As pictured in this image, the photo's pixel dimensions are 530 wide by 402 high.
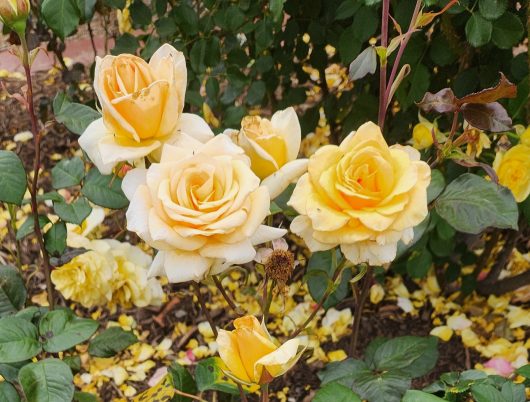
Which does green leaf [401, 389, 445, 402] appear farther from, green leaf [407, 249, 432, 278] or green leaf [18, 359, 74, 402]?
green leaf [407, 249, 432, 278]

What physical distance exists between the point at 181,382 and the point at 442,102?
1.82ft

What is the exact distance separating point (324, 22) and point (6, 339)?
1.01 m

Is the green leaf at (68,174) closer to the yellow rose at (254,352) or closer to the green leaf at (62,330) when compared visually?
the green leaf at (62,330)

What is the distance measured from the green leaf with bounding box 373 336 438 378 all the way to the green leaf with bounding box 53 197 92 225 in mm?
501

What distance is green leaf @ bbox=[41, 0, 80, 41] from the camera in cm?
116

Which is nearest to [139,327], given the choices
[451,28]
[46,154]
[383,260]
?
[46,154]

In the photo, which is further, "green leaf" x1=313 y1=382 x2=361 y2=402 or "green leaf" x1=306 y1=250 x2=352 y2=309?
"green leaf" x1=306 y1=250 x2=352 y2=309

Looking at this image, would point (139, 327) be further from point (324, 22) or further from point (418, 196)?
point (418, 196)

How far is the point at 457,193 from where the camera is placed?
3.16 ft

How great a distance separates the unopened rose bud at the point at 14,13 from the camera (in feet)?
2.73

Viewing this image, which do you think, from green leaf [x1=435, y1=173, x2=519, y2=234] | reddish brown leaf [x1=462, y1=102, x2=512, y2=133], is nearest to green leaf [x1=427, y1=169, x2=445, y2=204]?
green leaf [x1=435, y1=173, x2=519, y2=234]

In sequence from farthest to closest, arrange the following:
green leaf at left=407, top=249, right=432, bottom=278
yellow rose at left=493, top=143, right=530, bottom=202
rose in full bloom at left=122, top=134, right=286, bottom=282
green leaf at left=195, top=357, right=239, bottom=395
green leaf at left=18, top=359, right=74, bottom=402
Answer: green leaf at left=407, top=249, right=432, bottom=278 < yellow rose at left=493, top=143, right=530, bottom=202 < green leaf at left=195, top=357, right=239, bottom=395 < green leaf at left=18, top=359, right=74, bottom=402 < rose in full bloom at left=122, top=134, right=286, bottom=282

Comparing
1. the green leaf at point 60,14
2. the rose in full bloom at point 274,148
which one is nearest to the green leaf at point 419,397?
the rose in full bloom at point 274,148

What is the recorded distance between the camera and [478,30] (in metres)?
1.13
